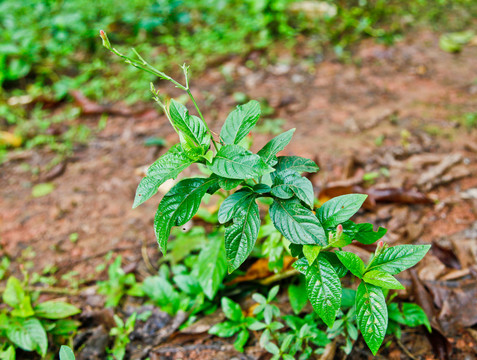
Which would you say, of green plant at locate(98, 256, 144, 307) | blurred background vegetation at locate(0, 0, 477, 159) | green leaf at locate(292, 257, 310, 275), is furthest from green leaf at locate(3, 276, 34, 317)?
blurred background vegetation at locate(0, 0, 477, 159)

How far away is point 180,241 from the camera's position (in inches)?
88.9

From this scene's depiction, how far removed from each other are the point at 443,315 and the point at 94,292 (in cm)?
198

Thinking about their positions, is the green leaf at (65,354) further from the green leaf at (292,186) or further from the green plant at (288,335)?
the green leaf at (292,186)

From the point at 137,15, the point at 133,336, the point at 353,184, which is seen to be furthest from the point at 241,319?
the point at 137,15

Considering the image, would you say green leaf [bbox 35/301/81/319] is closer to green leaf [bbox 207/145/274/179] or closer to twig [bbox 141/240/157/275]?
twig [bbox 141/240/157/275]

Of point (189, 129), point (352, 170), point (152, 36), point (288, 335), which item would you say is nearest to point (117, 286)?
point (288, 335)

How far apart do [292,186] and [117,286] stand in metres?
1.36

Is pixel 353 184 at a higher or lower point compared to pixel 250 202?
lower

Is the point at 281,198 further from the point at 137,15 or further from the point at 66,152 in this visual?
the point at 137,15

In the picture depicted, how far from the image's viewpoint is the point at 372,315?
51.6 inches

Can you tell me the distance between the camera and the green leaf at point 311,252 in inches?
50.7

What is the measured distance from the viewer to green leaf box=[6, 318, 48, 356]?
1788 mm

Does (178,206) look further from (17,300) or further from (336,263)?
(17,300)

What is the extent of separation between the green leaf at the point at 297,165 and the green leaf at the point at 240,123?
0.19 m
